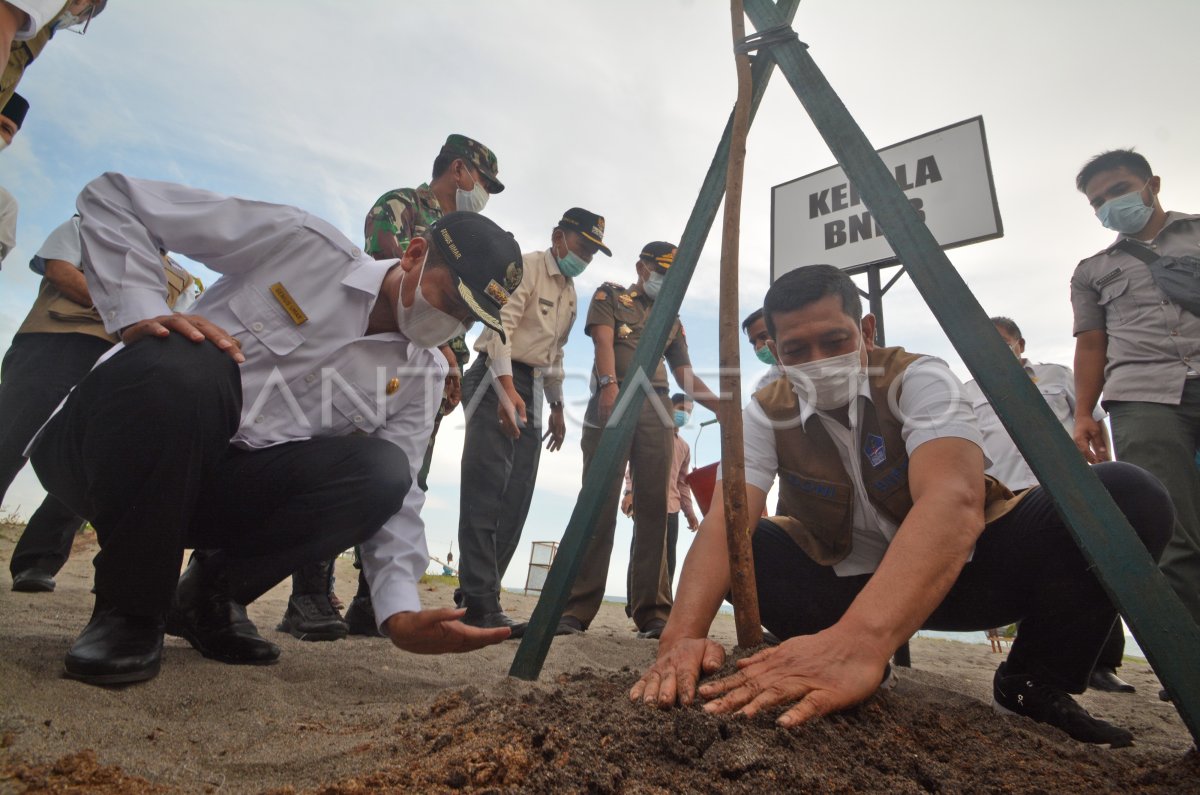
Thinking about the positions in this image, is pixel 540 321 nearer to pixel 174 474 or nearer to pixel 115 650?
pixel 174 474

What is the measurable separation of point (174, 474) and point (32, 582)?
1845 millimetres

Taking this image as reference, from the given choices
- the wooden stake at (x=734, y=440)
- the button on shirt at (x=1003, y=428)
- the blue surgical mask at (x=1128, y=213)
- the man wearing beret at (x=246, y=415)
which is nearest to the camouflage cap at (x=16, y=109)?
the man wearing beret at (x=246, y=415)

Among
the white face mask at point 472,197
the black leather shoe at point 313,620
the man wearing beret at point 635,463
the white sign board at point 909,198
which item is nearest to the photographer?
the black leather shoe at point 313,620

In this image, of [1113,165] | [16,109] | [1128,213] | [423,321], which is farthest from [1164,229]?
[16,109]

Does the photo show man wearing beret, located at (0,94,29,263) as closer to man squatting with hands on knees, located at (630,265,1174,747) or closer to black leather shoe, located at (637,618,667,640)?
man squatting with hands on knees, located at (630,265,1174,747)

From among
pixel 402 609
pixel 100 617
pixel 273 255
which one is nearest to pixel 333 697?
pixel 402 609

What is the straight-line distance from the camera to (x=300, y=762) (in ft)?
3.64

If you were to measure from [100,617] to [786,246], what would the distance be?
3236 mm

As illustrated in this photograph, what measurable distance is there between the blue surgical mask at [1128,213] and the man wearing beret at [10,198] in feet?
12.7

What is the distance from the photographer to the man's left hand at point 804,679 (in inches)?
43.1

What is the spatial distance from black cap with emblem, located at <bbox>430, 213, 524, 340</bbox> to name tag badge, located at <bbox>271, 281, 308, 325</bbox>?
1.35ft

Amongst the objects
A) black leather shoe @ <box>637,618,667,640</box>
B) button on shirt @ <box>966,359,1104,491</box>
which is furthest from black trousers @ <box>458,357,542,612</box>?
button on shirt @ <box>966,359,1104,491</box>

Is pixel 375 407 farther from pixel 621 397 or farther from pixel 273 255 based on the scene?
pixel 621 397

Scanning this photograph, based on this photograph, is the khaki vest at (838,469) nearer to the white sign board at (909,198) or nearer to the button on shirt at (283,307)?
the button on shirt at (283,307)
